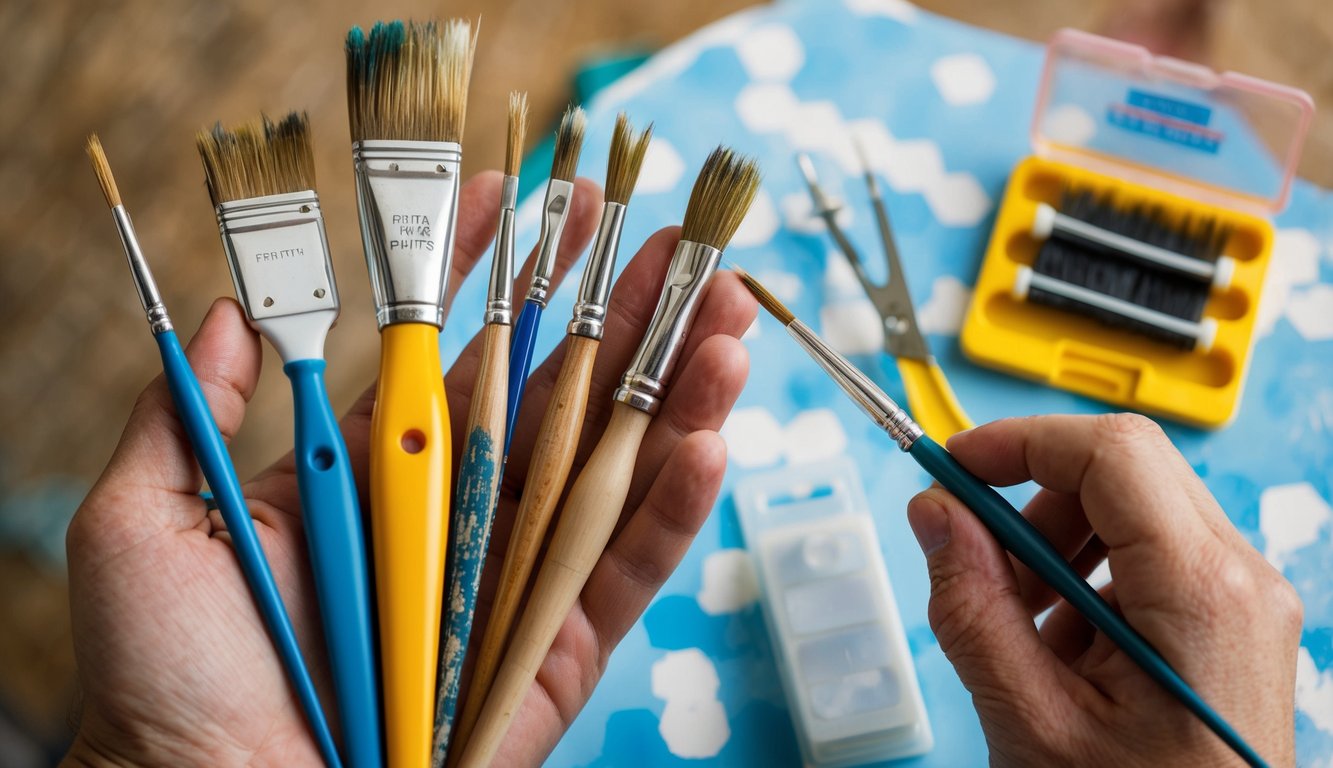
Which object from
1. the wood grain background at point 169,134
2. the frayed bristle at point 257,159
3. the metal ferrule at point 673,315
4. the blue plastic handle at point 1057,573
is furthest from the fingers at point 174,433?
the wood grain background at point 169,134

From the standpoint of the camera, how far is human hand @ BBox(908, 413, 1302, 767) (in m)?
0.75

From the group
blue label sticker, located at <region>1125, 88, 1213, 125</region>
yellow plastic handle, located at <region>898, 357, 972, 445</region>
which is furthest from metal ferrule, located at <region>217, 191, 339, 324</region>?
blue label sticker, located at <region>1125, 88, 1213, 125</region>

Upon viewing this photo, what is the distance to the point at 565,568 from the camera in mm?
850

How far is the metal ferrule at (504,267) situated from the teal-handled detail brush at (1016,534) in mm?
219

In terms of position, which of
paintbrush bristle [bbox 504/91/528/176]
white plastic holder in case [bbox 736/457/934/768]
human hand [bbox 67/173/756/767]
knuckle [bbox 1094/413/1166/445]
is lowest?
white plastic holder in case [bbox 736/457/934/768]

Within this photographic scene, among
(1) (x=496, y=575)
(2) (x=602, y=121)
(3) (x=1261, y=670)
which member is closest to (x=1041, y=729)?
(3) (x=1261, y=670)

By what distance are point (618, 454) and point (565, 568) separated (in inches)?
4.0

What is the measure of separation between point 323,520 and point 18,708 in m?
1.06

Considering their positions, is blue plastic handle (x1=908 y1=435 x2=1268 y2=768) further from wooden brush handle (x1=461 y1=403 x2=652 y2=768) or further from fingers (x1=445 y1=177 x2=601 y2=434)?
fingers (x1=445 y1=177 x2=601 y2=434)

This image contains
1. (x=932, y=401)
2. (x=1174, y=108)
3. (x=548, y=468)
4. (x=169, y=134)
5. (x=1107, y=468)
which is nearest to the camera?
(x=1107, y=468)

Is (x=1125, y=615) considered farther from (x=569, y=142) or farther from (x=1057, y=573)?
(x=569, y=142)

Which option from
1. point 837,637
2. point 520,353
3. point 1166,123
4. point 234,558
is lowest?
point 837,637

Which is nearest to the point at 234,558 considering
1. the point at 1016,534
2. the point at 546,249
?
the point at 546,249

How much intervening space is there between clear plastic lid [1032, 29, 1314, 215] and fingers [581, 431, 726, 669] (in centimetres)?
68
